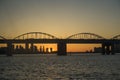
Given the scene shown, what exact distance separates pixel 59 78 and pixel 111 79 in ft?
25.2

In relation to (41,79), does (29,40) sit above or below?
above

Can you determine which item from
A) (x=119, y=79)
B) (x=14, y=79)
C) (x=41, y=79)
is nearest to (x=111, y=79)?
(x=119, y=79)

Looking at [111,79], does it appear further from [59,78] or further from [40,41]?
[40,41]

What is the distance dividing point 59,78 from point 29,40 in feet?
472

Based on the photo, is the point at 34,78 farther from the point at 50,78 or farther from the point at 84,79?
the point at 84,79

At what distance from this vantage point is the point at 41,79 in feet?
183

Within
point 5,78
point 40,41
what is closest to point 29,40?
point 40,41

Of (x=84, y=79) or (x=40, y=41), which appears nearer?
(x=84, y=79)

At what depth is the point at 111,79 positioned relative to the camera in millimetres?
55250

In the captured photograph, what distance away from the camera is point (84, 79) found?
55875 mm

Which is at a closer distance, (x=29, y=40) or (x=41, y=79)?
(x=41, y=79)

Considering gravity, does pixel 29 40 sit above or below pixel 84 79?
above

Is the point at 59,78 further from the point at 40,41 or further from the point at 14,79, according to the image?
the point at 40,41

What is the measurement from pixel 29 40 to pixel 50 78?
14346cm
